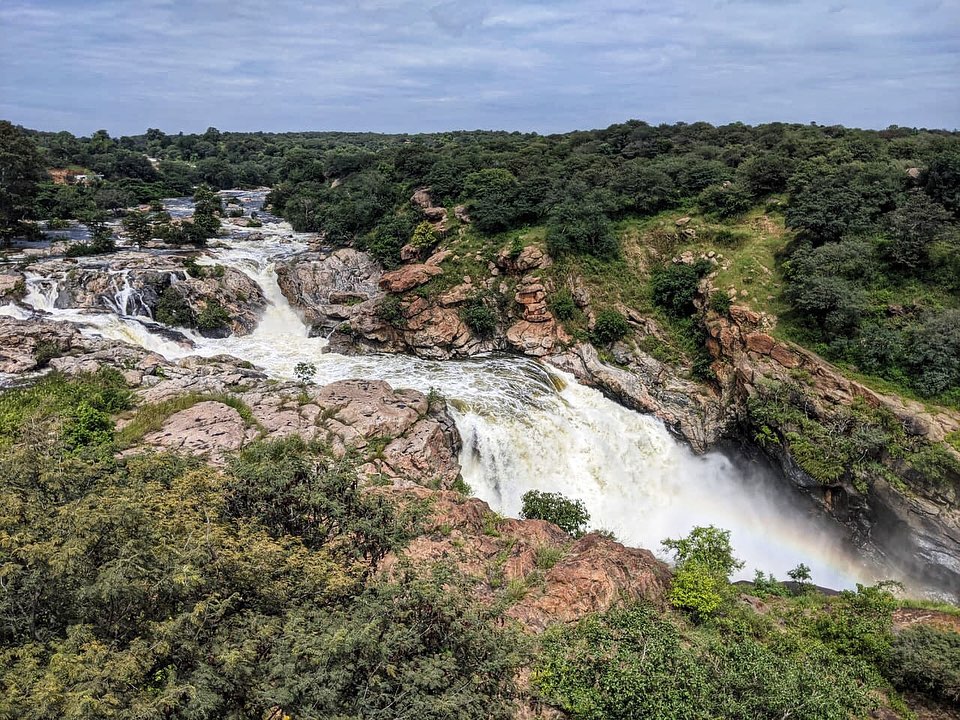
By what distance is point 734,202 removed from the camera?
29.4 metres

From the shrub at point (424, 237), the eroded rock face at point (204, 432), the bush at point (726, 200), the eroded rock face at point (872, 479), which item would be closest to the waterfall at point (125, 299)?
the eroded rock face at point (204, 432)

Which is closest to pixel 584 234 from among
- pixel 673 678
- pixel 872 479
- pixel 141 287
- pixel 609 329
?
pixel 609 329

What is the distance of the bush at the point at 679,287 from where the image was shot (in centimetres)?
2629

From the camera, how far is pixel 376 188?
3806 centimetres

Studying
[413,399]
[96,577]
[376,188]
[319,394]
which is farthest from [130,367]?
[376,188]

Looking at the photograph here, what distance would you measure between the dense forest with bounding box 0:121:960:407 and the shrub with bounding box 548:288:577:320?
2754 mm

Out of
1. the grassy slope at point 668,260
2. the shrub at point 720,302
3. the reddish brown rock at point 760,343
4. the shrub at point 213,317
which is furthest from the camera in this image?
the shrub at point 213,317

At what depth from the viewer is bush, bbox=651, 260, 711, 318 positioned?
26294 mm

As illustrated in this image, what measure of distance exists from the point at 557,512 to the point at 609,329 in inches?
491

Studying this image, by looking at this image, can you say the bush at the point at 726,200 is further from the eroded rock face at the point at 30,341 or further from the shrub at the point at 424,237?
the eroded rock face at the point at 30,341

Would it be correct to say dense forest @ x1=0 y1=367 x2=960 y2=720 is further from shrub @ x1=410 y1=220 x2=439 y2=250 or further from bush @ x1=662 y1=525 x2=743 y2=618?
shrub @ x1=410 y1=220 x2=439 y2=250

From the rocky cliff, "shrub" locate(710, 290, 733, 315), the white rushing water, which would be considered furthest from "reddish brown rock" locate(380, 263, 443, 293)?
"shrub" locate(710, 290, 733, 315)

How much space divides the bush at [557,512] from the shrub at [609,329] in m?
11.5

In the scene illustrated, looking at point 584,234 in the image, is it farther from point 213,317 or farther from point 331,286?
point 213,317
